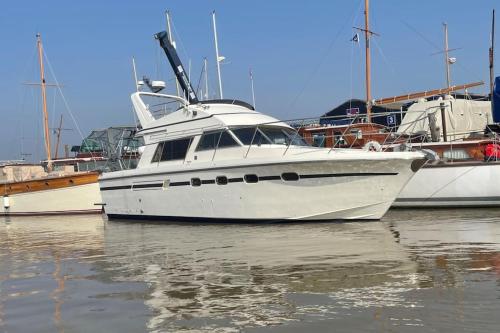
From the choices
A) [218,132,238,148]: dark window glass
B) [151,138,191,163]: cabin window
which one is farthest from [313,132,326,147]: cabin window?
[151,138,191,163]: cabin window

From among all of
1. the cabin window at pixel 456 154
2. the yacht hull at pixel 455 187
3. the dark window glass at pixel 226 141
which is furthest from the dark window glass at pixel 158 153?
the cabin window at pixel 456 154

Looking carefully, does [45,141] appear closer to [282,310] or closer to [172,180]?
[172,180]

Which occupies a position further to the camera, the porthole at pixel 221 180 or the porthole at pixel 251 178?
the porthole at pixel 221 180

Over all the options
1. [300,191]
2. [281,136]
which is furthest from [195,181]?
[300,191]

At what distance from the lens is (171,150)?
45.2 ft

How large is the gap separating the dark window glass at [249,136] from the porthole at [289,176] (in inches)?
47.0

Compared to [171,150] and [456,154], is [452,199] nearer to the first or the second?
[456,154]

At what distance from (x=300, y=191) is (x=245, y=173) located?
4.51 ft

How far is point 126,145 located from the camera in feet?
55.4

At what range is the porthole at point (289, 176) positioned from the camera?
11.2 meters

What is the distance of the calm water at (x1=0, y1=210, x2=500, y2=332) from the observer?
437 cm

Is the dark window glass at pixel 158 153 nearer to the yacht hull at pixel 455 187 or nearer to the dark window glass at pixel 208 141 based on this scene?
the dark window glass at pixel 208 141

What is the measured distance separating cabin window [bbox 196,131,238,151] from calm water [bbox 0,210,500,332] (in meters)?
2.53

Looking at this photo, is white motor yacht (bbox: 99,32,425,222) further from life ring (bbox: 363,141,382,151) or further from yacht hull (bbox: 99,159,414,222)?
life ring (bbox: 363,141,382,151)
